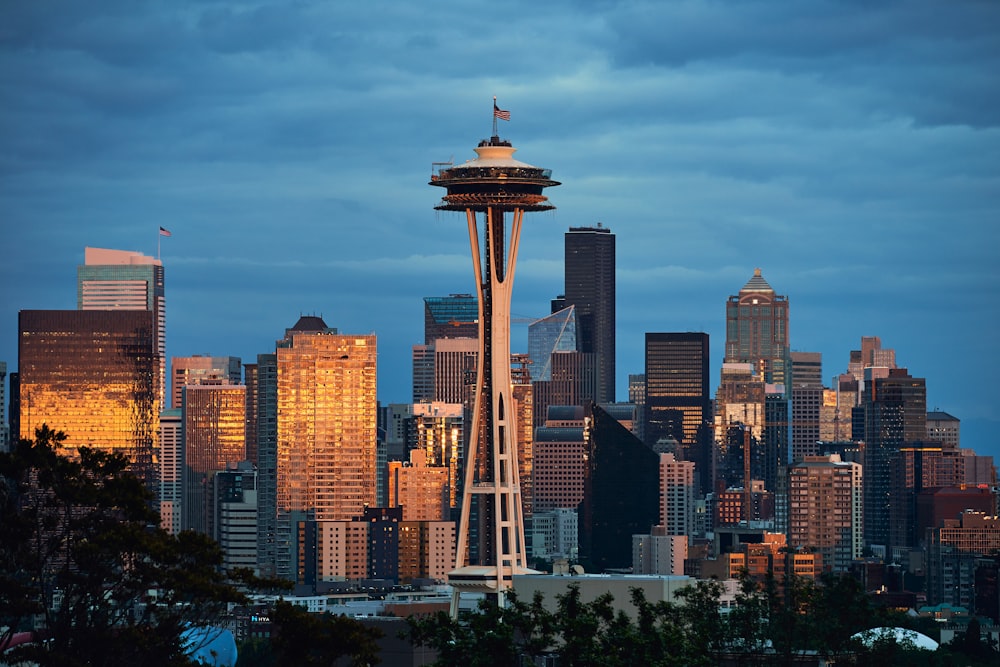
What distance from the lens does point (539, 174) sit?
486 ft

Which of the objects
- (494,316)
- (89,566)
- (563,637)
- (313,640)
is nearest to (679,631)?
(563,637)

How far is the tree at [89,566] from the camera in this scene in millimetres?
51156

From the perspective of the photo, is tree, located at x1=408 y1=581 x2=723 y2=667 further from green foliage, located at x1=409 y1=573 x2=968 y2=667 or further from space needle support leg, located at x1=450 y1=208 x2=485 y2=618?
space needle support leg, located at x1=450 y1=208 x2=485 y2=618

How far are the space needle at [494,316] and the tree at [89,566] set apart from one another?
91.7 metres

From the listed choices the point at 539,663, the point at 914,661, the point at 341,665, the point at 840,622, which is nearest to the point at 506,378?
the point at 341,665

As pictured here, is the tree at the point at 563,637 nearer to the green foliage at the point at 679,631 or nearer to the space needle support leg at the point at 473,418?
the green foliage at the point at 679,631

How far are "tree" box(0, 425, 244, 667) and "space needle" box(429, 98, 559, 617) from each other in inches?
3612

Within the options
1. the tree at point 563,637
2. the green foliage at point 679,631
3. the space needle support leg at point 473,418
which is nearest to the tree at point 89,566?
the tree at point 563,637

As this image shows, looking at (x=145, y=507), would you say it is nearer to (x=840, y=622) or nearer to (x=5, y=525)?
(x=5, y=525)

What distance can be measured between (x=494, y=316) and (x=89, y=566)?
95.8 m

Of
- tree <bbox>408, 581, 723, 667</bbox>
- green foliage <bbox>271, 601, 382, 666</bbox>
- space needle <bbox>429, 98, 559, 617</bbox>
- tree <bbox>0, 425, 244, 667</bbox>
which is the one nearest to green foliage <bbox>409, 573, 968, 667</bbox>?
tree <bbox>408, 581, 723, 667</bbox>

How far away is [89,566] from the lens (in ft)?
169

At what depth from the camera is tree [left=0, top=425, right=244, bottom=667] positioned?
2014 inches

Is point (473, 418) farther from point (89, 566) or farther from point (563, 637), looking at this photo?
point (89, 566)
